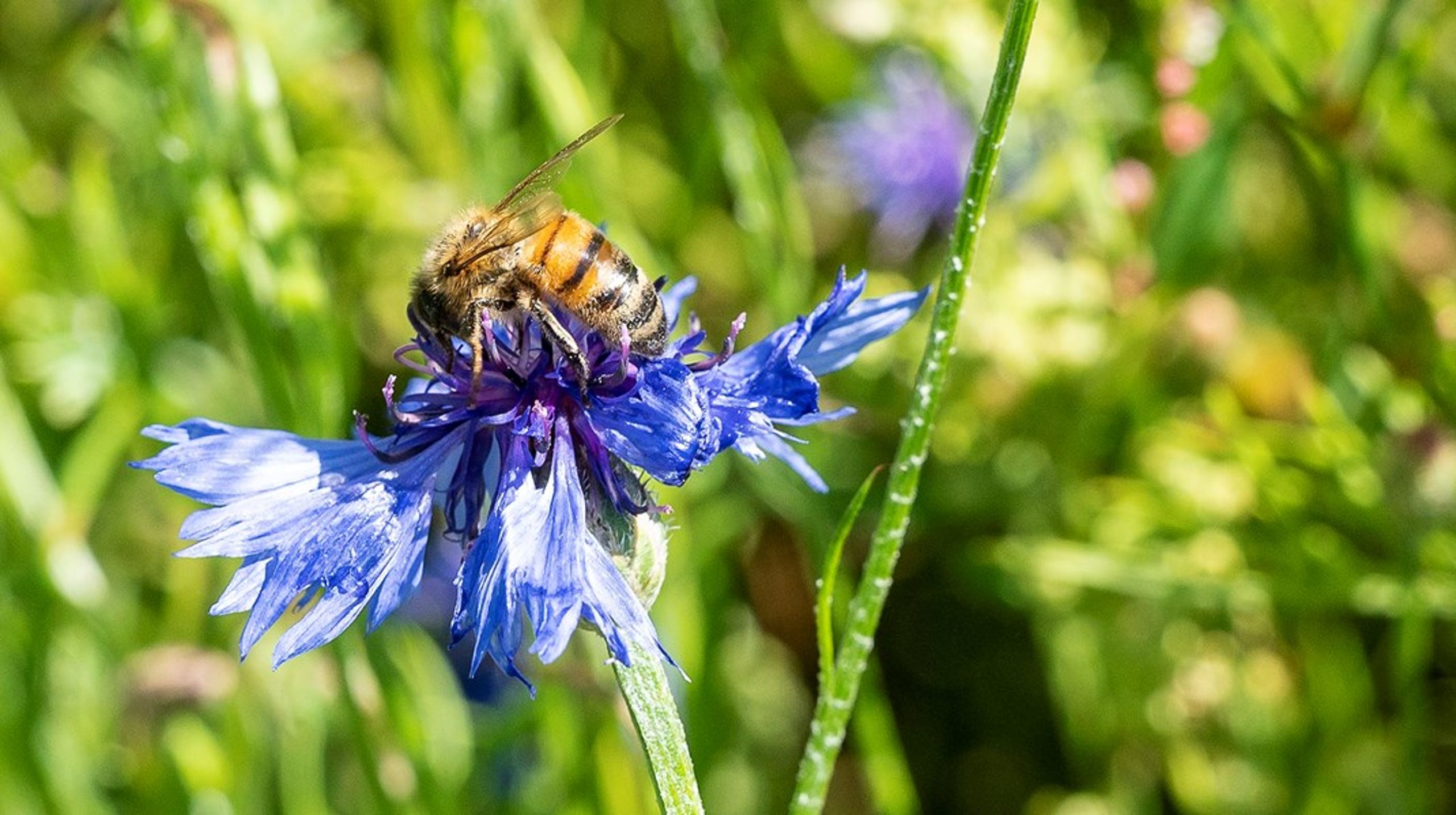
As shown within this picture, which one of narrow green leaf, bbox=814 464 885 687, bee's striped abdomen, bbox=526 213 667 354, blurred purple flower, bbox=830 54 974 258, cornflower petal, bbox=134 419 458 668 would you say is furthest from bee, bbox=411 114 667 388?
blurred purple flower, bbox=830 54 974 258

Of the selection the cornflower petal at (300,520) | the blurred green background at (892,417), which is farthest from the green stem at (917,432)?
the blurred green background at (892,417)

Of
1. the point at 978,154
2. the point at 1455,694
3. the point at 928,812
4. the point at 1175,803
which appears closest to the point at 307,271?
the point at 978,154

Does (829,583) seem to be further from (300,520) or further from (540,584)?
(300,520)

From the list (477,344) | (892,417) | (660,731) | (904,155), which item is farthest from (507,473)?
(904,155)

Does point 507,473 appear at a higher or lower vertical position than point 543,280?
lower

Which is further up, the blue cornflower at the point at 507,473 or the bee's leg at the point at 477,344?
the bee's leg at the point at 477,344

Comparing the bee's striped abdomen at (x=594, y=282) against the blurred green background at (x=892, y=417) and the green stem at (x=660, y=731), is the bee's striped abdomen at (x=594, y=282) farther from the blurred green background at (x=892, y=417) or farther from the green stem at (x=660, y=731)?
the blurred green background at (x=892, y=417)

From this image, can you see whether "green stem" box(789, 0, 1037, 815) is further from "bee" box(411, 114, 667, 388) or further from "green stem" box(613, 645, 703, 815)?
"bee" box(411, 114, 667, 388)
